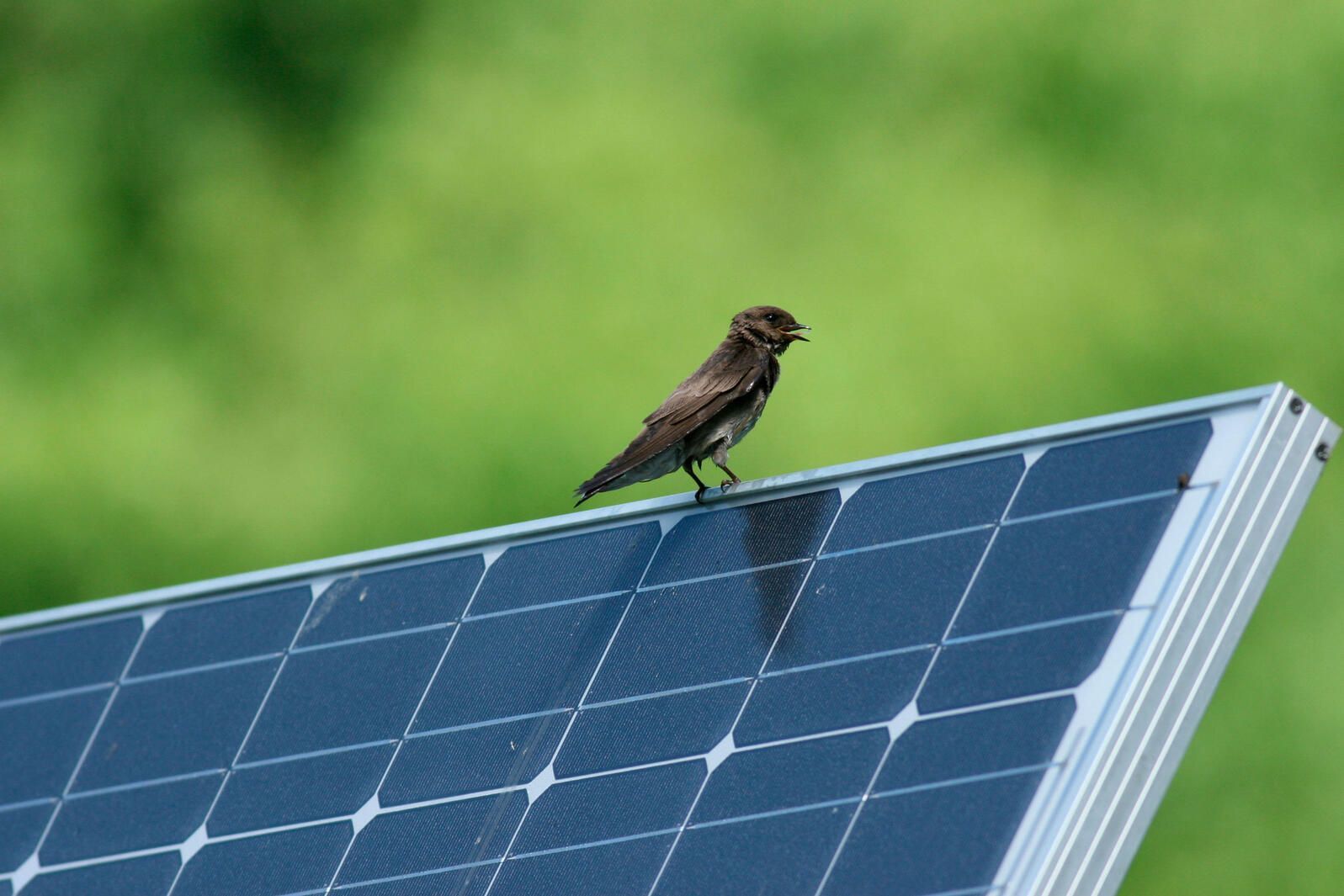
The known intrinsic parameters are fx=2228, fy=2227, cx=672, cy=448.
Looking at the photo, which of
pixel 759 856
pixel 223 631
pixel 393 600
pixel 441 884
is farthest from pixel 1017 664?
pixel 223 631

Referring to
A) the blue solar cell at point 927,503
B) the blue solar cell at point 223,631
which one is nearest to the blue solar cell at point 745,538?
the blue solar cell at point 927,503

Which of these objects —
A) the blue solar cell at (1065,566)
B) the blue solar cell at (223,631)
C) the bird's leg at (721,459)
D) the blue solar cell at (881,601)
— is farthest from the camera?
the bird's leg at (721,459)

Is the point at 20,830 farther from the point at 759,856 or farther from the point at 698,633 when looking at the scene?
the point at 759,856

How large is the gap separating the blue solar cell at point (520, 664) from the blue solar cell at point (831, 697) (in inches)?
33.6

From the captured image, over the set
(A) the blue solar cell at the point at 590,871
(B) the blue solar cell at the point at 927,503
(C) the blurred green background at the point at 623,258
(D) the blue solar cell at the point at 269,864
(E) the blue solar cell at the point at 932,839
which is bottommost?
(D) the blue solar cell at the point at 269,864

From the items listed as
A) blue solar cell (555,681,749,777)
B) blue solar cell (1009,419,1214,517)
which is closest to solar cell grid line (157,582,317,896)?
blue solar cell (555,681,749,777)

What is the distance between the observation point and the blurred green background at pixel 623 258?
61.4ft

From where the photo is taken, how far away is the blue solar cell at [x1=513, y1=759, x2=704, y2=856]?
7410 mm

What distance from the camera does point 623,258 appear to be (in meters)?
20.5

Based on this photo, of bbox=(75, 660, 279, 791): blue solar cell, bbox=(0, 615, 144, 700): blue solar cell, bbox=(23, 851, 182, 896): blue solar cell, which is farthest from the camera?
bbox=(0, 615, 144, 700): blue solar cell

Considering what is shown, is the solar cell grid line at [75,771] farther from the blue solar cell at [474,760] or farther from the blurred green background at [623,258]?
the blurred green background at [623,258]

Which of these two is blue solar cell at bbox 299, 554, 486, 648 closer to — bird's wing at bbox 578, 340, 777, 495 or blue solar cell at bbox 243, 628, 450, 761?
blue solar cell at bbox 243, 628, 450, 761

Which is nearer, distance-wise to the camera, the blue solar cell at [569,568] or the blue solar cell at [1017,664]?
the blue solar cell at [1017,664]

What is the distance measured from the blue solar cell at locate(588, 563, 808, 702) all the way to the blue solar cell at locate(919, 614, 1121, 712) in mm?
804
